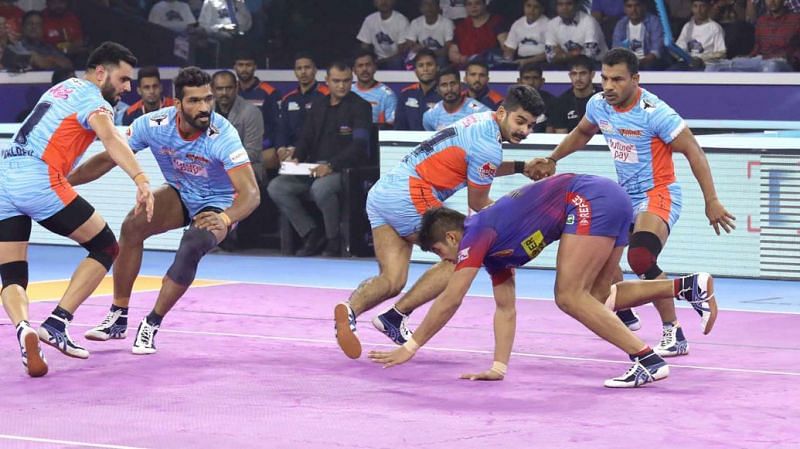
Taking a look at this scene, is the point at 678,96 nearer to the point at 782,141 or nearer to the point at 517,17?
the point at 517,17

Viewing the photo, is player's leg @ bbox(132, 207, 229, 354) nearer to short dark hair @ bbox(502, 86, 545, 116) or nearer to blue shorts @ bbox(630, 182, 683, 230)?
short dark hair @ bbox(502, 86, 545, 116)

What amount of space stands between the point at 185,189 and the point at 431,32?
9.53 m

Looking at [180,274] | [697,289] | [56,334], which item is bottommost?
[56,334]

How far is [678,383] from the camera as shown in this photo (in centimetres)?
863

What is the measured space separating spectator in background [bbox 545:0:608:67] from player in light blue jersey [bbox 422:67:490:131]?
2.57 metres

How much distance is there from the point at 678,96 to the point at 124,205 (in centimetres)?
666

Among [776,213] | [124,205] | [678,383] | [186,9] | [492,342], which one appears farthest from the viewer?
[186,9]

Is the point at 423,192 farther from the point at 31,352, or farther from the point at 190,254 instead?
the point at 31,352

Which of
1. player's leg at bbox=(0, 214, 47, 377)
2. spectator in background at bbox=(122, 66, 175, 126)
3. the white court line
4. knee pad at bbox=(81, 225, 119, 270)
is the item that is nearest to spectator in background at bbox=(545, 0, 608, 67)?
spectator in background at bbox=(122, 66, 175, 126)

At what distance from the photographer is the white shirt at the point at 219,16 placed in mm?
20844

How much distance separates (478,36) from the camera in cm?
1895

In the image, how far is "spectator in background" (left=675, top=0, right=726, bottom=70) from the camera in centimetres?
1755

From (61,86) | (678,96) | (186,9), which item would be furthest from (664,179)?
(186,9)

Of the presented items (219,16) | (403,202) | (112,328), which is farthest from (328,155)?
(403,202)
